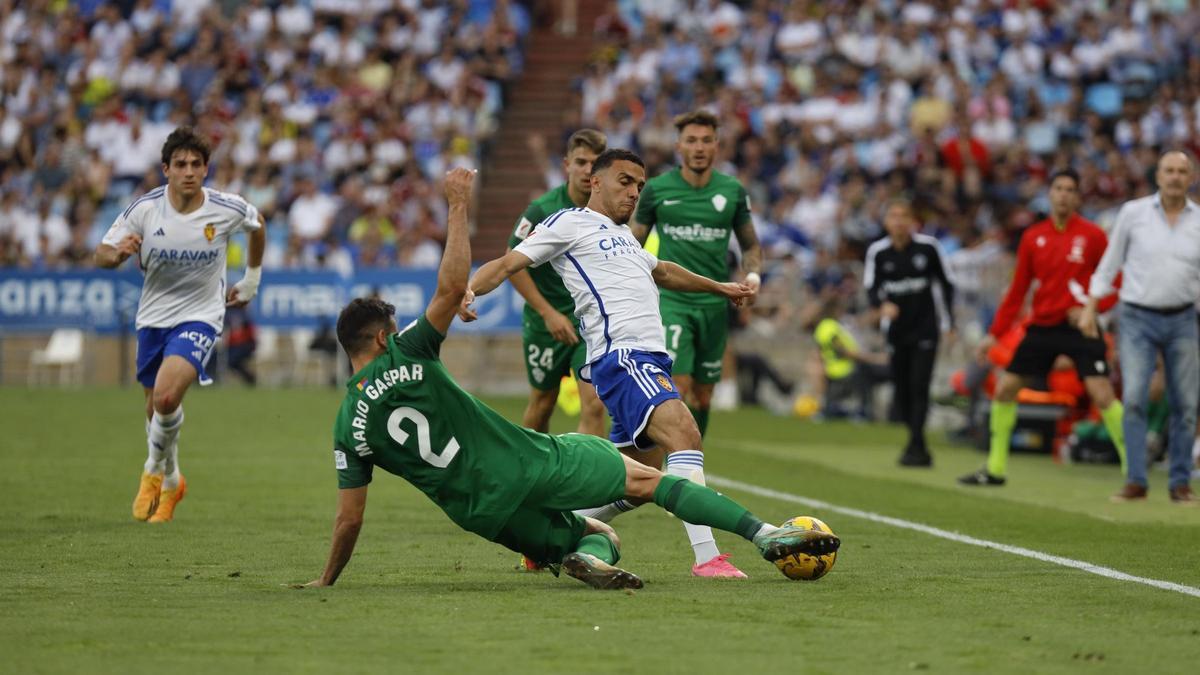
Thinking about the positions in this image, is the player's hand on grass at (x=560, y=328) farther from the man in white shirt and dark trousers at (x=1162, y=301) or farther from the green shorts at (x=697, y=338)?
the man in white shirt and dark trousers at (x=1162, y=301)

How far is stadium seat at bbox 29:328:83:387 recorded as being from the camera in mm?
27281

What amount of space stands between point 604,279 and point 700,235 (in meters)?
→ 3.12

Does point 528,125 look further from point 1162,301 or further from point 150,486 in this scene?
point 150,486

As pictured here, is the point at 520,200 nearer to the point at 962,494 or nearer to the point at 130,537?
the point at 962,494

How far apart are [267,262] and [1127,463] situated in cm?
1911

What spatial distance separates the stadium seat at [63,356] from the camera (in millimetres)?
27281

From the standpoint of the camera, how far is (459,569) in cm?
873

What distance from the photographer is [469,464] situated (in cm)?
764

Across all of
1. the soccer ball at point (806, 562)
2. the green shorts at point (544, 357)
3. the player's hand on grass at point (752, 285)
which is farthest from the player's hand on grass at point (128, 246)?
the soccer ball at point (806, 562)

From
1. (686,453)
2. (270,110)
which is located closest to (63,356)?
(270,110)

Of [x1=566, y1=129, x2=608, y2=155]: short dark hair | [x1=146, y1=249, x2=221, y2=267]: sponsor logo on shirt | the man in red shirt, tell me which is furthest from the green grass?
[x1=566, y1=129, x2=608, y2=155]: short dark hair

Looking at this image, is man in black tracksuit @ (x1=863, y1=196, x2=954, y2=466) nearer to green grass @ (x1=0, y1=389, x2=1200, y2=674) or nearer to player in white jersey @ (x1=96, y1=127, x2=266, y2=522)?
green grass @ (x1=0, y1=389, x2=1200, y2=674)

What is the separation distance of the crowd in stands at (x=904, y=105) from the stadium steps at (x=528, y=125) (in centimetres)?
124

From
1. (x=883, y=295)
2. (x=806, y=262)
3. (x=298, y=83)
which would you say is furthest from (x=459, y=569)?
(x=298, y=83)
